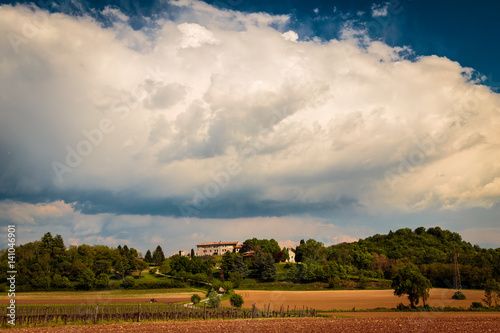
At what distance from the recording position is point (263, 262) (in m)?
121

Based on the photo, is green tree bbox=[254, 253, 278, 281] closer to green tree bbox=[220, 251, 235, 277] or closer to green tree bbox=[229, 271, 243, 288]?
green tree bbox=[229, 271, 243, 288]

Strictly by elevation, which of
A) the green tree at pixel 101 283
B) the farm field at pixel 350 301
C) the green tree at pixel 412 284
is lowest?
the farm field at pixel 350 301

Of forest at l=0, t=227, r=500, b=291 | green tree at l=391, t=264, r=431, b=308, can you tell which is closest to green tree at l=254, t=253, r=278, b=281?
forest at l=0, t=227, r=500, b=291

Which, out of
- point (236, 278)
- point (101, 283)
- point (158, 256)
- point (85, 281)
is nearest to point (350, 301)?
point (236, 278)

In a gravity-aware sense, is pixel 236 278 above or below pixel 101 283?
below

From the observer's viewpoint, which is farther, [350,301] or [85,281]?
[85,281]

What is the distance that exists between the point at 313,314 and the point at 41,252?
108606mm

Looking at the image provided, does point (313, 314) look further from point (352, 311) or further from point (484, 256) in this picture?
point (484, 256)

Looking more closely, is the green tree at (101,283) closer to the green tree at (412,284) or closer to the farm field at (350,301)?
the farm field at (350,301)

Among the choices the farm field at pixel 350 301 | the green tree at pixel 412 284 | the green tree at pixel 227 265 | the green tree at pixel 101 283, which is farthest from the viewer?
the green tree at pixel 227 265

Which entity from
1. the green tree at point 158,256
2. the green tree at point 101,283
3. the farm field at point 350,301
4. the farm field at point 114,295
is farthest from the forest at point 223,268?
the farm field at point 350,301

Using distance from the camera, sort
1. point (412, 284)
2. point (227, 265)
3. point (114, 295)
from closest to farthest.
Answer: point (412, 284)
point (114, 295)
point (227, 265)

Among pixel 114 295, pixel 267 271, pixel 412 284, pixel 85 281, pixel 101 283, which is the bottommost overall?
pixel 114 295

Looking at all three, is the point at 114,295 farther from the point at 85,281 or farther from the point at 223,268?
the point at 223,268
